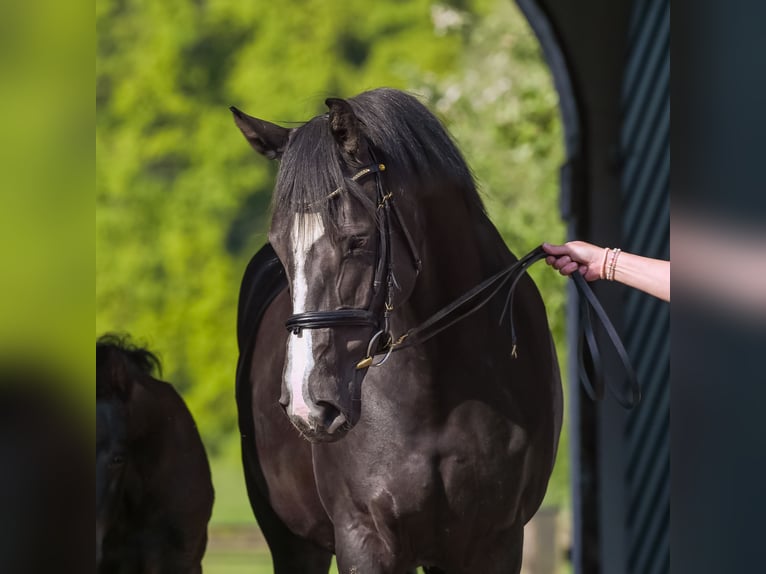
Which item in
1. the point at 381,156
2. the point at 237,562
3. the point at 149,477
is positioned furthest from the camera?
the point at 237,562

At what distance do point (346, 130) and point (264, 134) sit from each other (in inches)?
12.7

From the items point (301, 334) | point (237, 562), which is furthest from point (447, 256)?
point (237, 562)

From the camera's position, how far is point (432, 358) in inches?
166

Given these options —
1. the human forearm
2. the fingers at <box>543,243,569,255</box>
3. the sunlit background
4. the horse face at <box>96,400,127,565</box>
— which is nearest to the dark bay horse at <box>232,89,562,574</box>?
the fingers at <box>543,243,569,255</box>

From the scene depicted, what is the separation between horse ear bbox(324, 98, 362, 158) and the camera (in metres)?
3.87

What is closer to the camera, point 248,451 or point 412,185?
point 412,185

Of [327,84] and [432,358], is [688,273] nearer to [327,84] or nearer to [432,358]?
[432,358]

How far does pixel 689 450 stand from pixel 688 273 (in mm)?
386

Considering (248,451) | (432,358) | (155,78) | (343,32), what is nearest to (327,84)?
(343,32)

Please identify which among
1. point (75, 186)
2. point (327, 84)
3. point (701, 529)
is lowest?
point (701, 529)

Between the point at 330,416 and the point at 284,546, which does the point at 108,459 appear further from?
the point at 330,416

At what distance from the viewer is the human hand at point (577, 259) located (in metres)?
4.30

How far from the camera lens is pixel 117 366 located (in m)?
5.22

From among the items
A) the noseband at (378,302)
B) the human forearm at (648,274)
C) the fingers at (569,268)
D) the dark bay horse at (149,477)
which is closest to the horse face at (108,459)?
the dark bay horse at (149,477)
